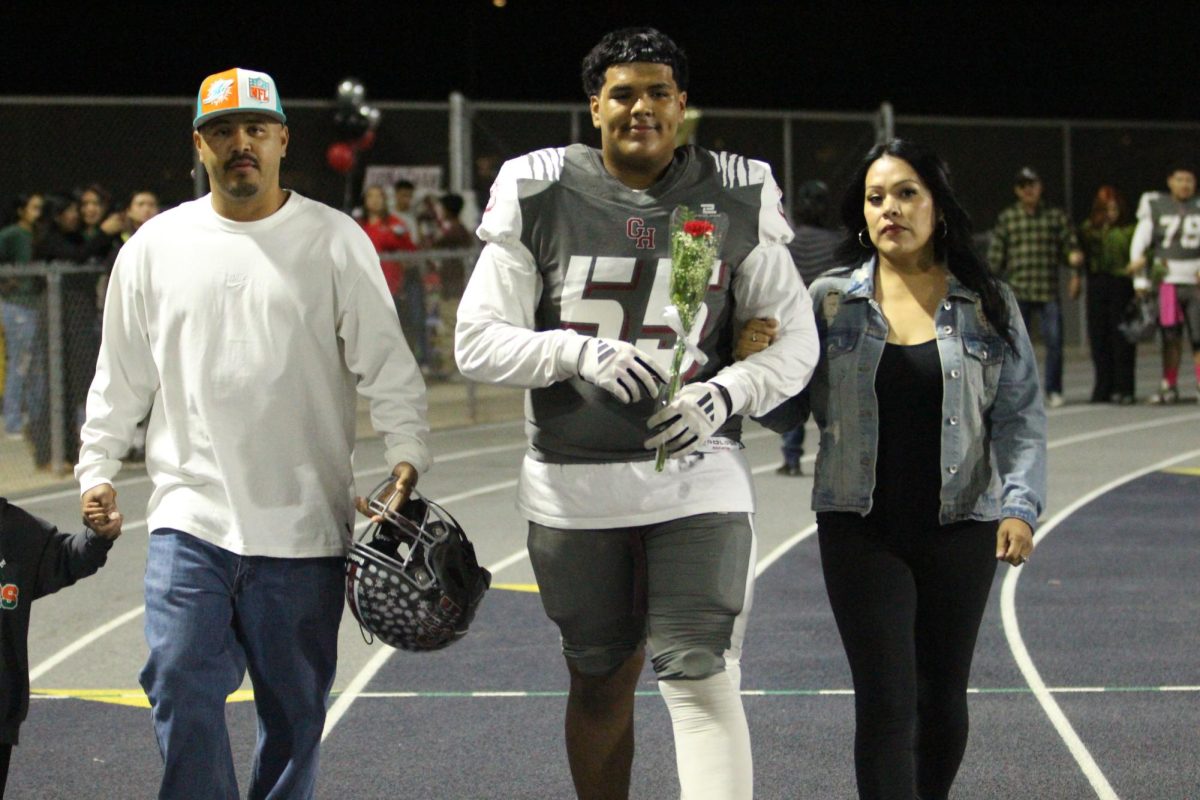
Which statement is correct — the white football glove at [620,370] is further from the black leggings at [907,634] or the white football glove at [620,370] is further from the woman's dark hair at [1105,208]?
the woman's dark hair at [1105,208]

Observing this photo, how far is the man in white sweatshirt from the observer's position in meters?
4.35

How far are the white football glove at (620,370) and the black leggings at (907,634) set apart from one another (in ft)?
3.01

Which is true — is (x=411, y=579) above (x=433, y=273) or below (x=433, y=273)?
below

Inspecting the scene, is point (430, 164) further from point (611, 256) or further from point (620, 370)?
point (620, 370)

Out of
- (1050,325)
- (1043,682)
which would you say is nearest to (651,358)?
(1043,682)

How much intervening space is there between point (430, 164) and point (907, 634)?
63.2 ft

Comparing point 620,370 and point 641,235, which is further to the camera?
point 641,235

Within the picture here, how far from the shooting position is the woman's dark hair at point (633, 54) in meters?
4.37

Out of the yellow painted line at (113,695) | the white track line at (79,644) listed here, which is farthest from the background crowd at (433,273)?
the yellow painted line at (113,695)

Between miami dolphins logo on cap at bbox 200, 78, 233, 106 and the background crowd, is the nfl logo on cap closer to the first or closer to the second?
miami dolphins logo on cap at bbox 200, 78, 233, 106

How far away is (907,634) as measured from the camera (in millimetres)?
4703

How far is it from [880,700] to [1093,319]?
520 inches

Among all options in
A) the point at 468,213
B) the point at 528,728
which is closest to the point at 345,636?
the point at 528,728

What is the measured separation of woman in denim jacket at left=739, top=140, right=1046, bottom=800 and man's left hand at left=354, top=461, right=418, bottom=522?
1104mm
